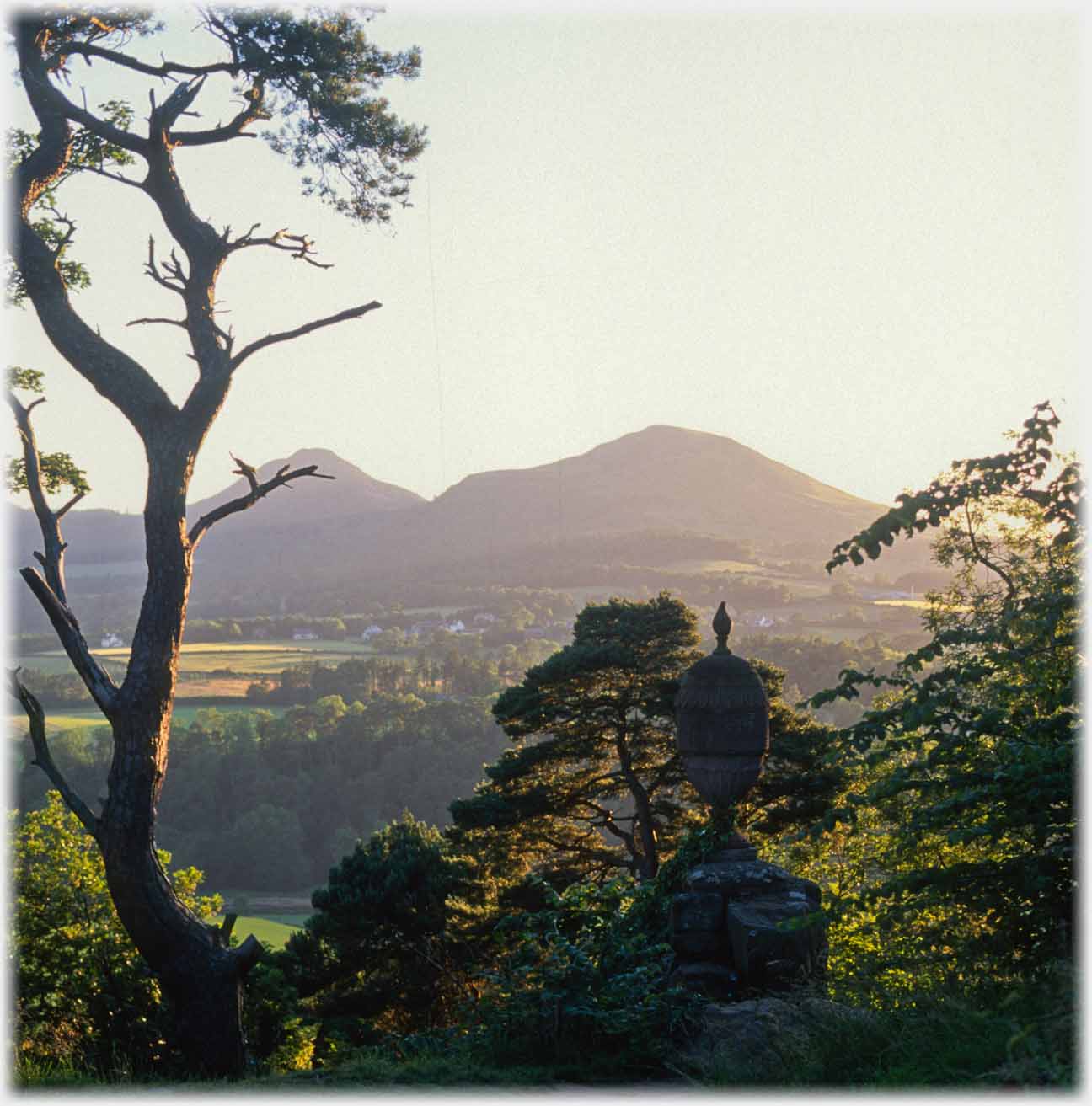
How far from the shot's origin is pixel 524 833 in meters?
17.4

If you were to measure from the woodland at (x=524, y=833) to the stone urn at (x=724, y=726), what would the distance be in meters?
0.37

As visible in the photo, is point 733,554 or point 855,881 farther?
point 733,554

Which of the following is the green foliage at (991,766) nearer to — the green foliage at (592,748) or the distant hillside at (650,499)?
the green foliage at (592,748)

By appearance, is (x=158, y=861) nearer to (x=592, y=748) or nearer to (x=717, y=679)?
(x=717, y=679)

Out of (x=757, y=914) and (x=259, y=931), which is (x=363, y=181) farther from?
(x=259, y=931)

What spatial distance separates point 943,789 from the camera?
18.6ft

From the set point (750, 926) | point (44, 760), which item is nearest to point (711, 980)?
point (750, 926)

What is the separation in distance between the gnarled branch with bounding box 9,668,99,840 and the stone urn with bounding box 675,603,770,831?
4.54 m

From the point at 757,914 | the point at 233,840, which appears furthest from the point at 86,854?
the point at 233,840

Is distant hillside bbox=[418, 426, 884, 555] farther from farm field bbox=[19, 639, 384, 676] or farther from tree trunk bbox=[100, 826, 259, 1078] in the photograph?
tree trunk bbox=[100, 826, 259, 1078]

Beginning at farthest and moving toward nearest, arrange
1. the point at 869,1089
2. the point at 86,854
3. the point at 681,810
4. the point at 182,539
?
the point at 681,810 → the point at 86,854 → the point at 182,539 → the point at 869,1089

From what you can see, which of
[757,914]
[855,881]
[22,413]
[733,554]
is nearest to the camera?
[757,914]

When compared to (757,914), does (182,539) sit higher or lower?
higher

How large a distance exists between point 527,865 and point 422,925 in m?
2.17
